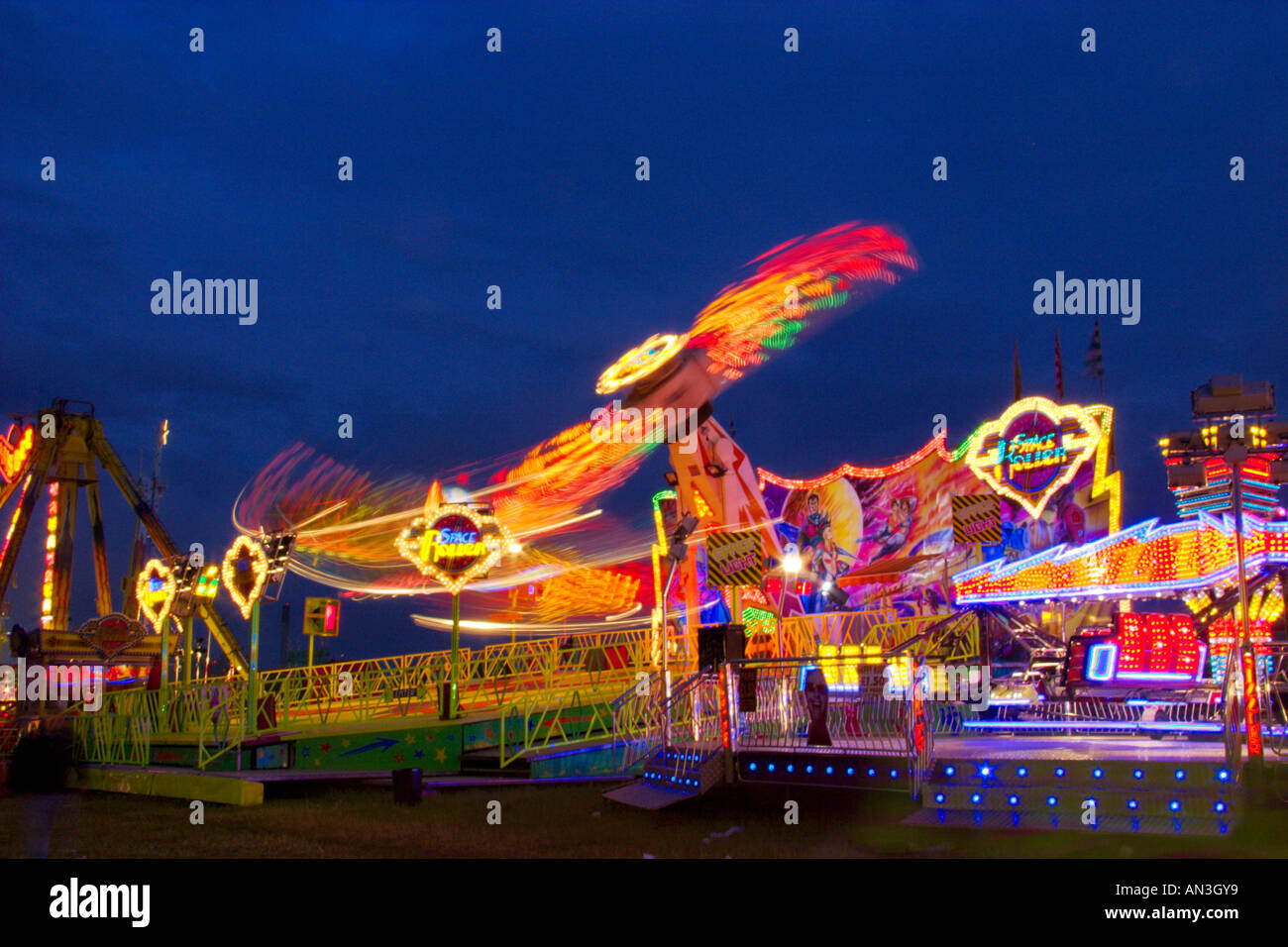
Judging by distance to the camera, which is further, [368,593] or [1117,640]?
[368,593]

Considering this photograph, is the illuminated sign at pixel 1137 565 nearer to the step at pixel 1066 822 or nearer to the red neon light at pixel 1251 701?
the red neon light at pixel 1251 701

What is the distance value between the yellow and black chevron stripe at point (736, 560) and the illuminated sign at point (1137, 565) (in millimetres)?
3554

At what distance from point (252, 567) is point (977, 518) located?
16.4 metres

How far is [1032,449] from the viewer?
2527 centimetres

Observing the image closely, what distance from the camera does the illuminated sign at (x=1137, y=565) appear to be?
45.1 feet

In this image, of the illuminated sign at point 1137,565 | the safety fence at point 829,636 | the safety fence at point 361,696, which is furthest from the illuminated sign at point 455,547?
the illuminated sign at point 1137,565

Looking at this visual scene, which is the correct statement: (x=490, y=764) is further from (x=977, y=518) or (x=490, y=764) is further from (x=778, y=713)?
(x=977, y=518)

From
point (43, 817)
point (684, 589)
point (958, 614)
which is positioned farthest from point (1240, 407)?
point (684, 589)

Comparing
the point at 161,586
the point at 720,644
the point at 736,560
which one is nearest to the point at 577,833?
the point at 720,644

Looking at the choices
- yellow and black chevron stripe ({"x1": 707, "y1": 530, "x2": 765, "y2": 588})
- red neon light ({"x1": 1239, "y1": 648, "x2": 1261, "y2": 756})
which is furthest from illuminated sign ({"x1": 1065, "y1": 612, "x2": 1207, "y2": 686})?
yellow and black chevron stripe ({"x1": 707, "y1": 530, "x2": 765, "y2": 588})

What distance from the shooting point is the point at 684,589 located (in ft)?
133

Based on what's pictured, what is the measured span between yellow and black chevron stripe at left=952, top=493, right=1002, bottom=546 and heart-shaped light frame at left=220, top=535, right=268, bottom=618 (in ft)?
50.4

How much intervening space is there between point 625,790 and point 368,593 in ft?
66.7
